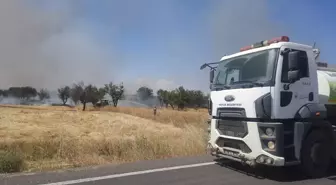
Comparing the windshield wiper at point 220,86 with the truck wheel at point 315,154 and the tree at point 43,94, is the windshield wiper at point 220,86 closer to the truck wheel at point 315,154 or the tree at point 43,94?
the truck wheel at point 315,154

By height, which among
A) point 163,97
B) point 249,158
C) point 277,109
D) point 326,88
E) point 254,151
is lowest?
point 249,158

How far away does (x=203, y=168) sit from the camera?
779cm

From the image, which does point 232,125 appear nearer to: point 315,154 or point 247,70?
point 247,70

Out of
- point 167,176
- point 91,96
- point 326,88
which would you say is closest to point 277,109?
point 326,88

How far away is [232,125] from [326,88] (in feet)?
7.29

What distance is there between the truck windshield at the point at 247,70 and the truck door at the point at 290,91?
18 centimetres

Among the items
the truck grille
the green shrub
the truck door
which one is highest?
the truck door

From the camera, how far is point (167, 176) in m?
6.93

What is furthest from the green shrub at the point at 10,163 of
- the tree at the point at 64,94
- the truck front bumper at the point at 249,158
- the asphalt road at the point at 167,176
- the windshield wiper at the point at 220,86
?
the tree at the point at 64,94

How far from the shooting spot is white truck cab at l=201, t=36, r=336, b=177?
6656mm

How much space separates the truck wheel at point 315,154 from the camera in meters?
7.04

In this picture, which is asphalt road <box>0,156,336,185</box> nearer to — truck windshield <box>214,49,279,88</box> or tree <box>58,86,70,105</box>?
truck windshield <box>214,49,279,88</box>

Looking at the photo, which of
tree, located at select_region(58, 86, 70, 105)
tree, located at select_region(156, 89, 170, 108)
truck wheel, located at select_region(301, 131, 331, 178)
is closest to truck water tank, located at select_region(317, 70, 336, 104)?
truck wheel, located at select_region(301, 131, 331, 178)

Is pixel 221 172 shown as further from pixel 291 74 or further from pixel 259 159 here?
pixel 291 74
